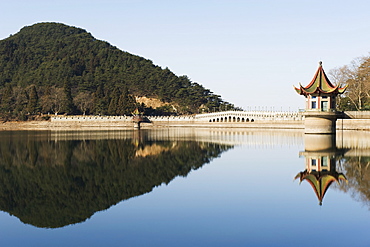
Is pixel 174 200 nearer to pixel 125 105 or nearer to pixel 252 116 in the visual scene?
pixel 252 116

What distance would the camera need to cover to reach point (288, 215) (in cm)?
1307

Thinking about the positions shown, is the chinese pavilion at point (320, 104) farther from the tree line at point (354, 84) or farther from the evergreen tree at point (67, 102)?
the evergreen tree at point (67, 102)

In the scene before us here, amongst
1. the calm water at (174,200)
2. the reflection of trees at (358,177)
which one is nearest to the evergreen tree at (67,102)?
the calm water at (174,200)

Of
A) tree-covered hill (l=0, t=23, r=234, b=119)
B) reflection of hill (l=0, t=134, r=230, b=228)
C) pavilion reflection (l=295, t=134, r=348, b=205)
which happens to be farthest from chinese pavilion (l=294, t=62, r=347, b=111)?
tree-covered hill (l=0, t=23, r=234, b=119)

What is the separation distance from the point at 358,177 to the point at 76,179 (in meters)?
12.1

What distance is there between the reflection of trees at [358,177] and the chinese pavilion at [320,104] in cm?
2481

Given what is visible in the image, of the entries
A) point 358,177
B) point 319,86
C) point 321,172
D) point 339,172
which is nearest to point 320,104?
point 319,86

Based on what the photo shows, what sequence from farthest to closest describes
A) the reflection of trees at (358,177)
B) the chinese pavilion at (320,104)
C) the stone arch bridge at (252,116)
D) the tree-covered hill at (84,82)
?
1. the tree-covered hill at (84,82)
2. the stone arch bridge at (252,116)
3. the chinese pavilion at (320,104)
4. the reflection of trees at (358,177)

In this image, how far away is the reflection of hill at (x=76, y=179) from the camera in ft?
46.7

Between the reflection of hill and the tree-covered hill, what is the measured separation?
75504mm

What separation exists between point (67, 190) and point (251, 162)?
12.3 metres

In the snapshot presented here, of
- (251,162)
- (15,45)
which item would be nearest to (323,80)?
(251,162)

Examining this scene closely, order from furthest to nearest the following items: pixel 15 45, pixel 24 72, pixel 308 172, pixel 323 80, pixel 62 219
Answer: pixel 15 45
pixel 24 72
pixel 323 80
pixel 308 172
pixel 62 219

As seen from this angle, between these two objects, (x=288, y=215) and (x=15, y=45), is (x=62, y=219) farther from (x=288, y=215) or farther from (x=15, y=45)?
(x=15, y=45)
